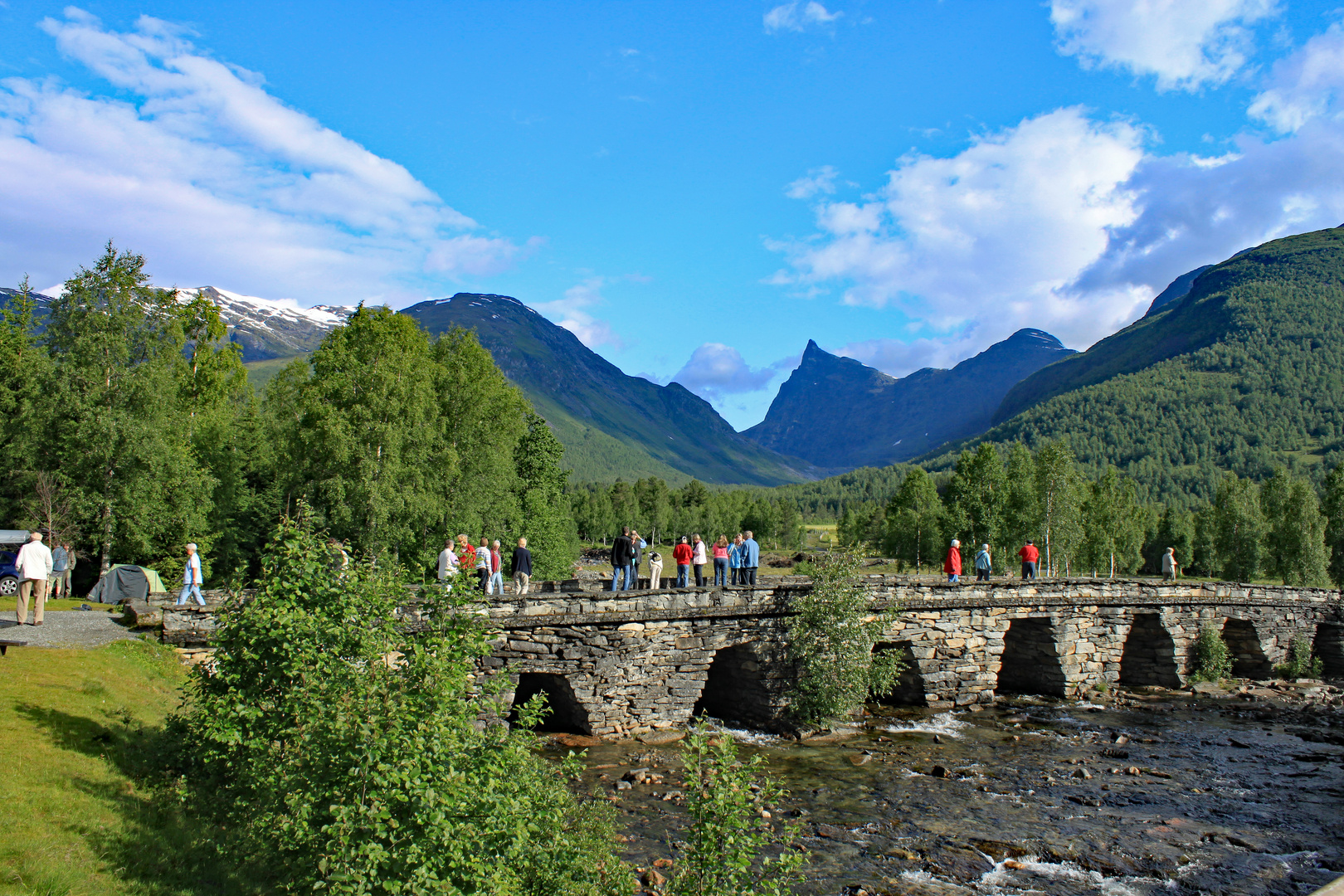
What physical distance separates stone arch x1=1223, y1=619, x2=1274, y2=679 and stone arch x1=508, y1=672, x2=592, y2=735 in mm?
30445

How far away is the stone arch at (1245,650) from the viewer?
33.6 m

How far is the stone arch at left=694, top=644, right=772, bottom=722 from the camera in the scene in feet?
77.2

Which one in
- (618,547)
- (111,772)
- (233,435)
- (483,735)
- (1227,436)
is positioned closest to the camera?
(483,735)

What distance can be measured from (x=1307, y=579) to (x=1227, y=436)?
157708 mm

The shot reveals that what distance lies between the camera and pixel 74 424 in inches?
1197

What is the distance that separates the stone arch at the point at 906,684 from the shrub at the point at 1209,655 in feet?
46.7

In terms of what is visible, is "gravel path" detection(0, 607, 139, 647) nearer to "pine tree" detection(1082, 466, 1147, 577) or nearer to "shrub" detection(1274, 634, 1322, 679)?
"shrub" detection(1274, 634, 1322, 679)

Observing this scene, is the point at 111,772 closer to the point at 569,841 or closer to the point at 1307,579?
the point at 569,841

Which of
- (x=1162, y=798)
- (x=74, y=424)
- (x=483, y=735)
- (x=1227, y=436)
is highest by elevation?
(x=1227, y=436)

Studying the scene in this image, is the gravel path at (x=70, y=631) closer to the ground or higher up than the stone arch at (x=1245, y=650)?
higher up

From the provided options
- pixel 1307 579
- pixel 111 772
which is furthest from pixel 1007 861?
pixel 1307 579

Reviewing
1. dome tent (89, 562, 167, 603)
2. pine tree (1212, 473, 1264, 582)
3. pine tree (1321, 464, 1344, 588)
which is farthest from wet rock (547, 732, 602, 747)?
pine tree (1212, 473, 1264, 582)

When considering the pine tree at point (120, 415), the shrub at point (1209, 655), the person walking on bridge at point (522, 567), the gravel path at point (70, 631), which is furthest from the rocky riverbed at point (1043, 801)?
the pine tree at point (120, 415)

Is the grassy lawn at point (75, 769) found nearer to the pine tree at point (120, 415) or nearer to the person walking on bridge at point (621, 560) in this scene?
the person walking on bridge at point (621, 560)
